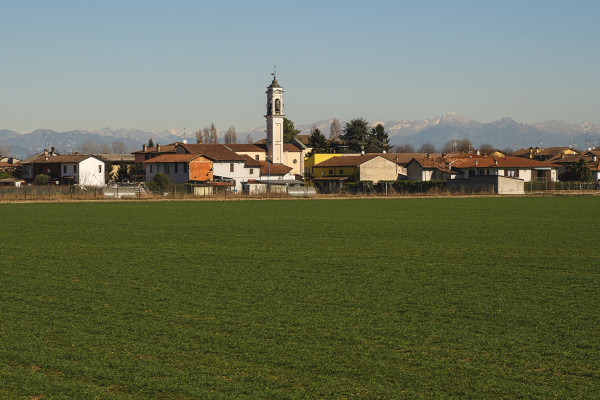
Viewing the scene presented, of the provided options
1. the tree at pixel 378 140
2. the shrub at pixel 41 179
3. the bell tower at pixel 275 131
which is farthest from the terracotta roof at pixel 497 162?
the shrub at pixel 41 179

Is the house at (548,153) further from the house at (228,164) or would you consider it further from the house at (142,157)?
the house at (228,164)

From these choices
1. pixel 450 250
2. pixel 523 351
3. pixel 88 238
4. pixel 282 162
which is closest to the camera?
pixel 523 351

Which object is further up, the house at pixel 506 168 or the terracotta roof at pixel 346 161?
the terracotta roof at pixel 346 161

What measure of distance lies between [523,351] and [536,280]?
6.57 metres

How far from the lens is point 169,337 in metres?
11.1

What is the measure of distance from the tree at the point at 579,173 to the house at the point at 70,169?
218 feet

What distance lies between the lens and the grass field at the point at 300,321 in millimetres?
8984

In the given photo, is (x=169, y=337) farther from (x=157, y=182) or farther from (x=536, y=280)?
(x=157, y=182)

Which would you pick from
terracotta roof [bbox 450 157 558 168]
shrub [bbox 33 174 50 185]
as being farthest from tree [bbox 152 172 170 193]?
terracotta roof [bbox 450 157 558 168]

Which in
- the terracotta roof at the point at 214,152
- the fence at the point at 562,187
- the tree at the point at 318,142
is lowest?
the fence at the point at 562,187

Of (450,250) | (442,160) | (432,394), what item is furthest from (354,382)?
(442,160)

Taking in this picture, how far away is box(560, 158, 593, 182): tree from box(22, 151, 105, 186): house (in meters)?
66.5

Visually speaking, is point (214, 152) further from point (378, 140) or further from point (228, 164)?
point (378, 140)

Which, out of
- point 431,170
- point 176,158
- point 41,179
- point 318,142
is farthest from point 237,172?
point 318,142
